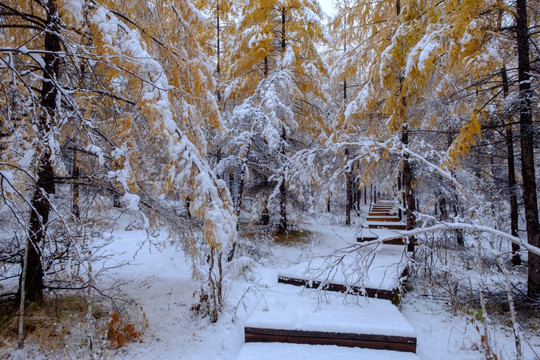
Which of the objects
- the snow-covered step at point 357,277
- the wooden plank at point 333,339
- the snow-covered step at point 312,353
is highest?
the snow-covered step at point 357,277

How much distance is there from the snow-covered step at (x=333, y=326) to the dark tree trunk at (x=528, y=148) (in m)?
3.27

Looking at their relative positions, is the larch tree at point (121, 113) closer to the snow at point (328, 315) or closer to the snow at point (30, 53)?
the snow at point (30, 53)

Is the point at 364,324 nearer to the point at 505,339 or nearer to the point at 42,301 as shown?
the point at 505,339

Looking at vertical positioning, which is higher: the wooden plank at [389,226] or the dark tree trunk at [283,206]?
the dark tree trunk at [283,206]

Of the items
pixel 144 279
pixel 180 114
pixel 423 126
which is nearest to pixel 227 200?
pixel 180 114

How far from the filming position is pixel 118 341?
4.25 metres

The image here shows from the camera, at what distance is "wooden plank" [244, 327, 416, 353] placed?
154 inches

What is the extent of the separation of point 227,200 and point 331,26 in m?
7.78

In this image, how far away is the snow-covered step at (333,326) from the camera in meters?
3.97

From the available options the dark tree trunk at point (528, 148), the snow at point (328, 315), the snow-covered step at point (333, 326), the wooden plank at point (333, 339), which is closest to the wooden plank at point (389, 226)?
the dark tree trunk at point (528, 148)

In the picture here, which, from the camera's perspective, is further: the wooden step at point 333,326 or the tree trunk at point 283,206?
the tree trunk at point 283,206

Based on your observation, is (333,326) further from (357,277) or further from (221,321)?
(221,321)

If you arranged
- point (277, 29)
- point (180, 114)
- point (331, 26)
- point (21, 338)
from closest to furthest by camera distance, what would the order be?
point (21, 338), point (180, 114), point (331, 26), point (277, 29)

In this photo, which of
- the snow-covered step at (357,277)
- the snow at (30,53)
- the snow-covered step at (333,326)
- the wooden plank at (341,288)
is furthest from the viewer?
the wooden plank at (341,288)
